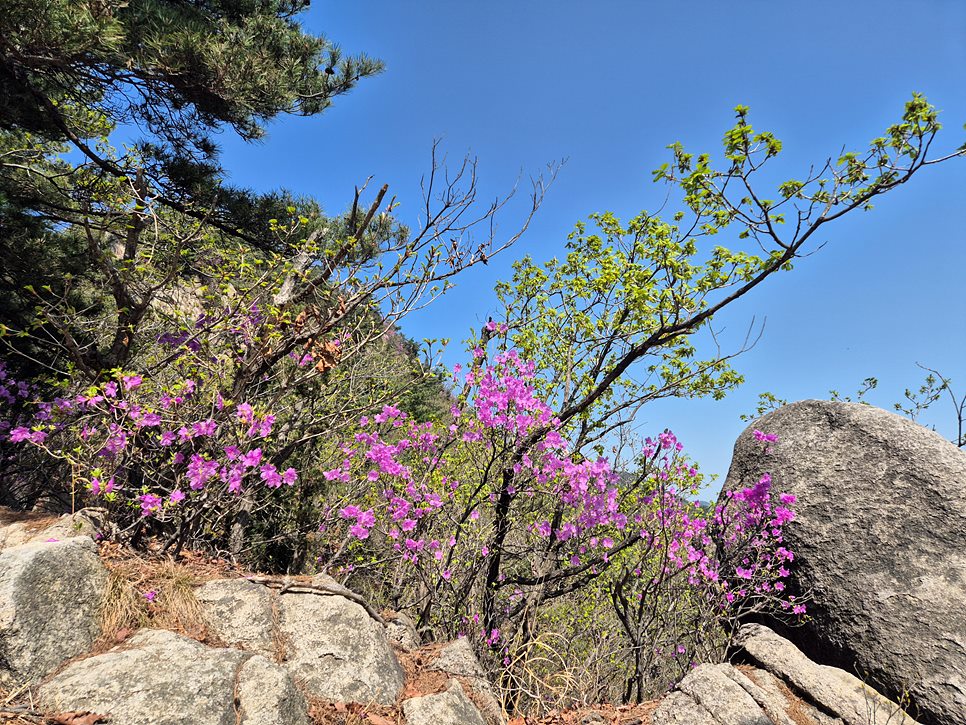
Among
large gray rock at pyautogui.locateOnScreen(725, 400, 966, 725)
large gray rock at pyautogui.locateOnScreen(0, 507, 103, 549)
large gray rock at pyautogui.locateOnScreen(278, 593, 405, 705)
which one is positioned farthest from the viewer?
large gray rock at pyautogui.locateOnScreen(725, 400, 966, 725)

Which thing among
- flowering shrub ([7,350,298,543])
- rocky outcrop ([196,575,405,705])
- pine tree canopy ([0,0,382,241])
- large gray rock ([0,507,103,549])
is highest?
pine tree canopy ([0,0,382,241])

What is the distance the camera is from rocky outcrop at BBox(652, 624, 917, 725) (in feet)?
12.9

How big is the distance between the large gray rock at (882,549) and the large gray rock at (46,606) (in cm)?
587

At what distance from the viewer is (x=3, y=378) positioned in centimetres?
629

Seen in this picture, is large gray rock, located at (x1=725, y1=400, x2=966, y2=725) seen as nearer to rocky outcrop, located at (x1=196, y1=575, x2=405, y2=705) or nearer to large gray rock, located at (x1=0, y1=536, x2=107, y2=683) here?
rocky outcrop, located at (x1=196, y1=575, x2=405, y2=705)

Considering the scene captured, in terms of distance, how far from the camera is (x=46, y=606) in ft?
9.03

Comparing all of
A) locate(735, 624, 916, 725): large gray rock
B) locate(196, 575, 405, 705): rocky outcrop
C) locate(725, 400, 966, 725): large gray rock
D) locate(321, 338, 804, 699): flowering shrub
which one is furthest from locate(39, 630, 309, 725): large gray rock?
locate(725, 400, 966, 725): large gray rock

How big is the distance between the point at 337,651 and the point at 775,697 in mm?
3657

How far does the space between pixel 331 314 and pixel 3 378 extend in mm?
4803

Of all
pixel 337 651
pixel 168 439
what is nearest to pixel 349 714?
pixel 337 651

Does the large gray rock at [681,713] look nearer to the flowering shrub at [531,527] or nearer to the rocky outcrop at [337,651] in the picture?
the flowering shrub at [531,527]

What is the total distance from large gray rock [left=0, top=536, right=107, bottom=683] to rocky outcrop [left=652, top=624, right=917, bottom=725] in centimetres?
394

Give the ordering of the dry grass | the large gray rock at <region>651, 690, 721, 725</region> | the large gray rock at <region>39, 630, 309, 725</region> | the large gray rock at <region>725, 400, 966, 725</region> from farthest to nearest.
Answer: the large gray rock at <region>725, 400, 966, 725</region> → the large gray rock at <region>651, 690, 721, 725</region> → the dry grass → the large gray rock at <region>39, 630, 309, 725</region>

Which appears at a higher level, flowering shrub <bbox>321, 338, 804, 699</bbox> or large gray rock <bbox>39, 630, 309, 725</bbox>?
flowering shrub <bbox>321, 338, 804, 699</bbox>
